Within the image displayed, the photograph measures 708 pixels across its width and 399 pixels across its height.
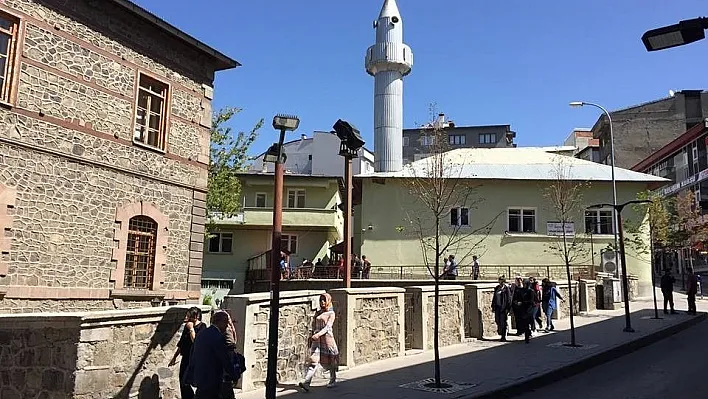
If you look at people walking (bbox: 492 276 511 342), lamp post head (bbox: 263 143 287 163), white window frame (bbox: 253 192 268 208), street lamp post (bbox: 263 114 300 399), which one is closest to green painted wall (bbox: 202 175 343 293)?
white window frame (bbox: 253 192 268 208)

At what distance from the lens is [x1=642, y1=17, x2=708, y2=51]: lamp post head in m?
6.54

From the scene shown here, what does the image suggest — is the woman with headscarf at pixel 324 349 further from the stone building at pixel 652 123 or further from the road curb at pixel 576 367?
the stone building at pixel 652 123

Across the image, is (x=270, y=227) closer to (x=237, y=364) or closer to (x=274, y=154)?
(x=274, y=154)

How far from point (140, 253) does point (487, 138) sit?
79559mm

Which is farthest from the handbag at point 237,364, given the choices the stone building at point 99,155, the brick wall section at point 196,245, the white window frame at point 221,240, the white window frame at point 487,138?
the white window frame at point 487,138

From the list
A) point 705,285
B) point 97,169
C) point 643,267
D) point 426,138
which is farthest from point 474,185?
point 97,169

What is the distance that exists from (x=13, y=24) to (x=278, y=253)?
27.9 ft

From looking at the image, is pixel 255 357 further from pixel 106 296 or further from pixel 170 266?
pixel 170 266

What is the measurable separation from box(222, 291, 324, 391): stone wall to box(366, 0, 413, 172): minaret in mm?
29786

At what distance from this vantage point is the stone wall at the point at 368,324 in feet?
37.0

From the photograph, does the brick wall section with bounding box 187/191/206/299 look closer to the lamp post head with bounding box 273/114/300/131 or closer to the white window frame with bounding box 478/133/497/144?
the lamp post head with bounding box 273/114/300/131

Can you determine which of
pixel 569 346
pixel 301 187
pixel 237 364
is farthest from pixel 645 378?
pixel 301 187

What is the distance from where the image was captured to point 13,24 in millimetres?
12320

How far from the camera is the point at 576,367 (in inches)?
473
